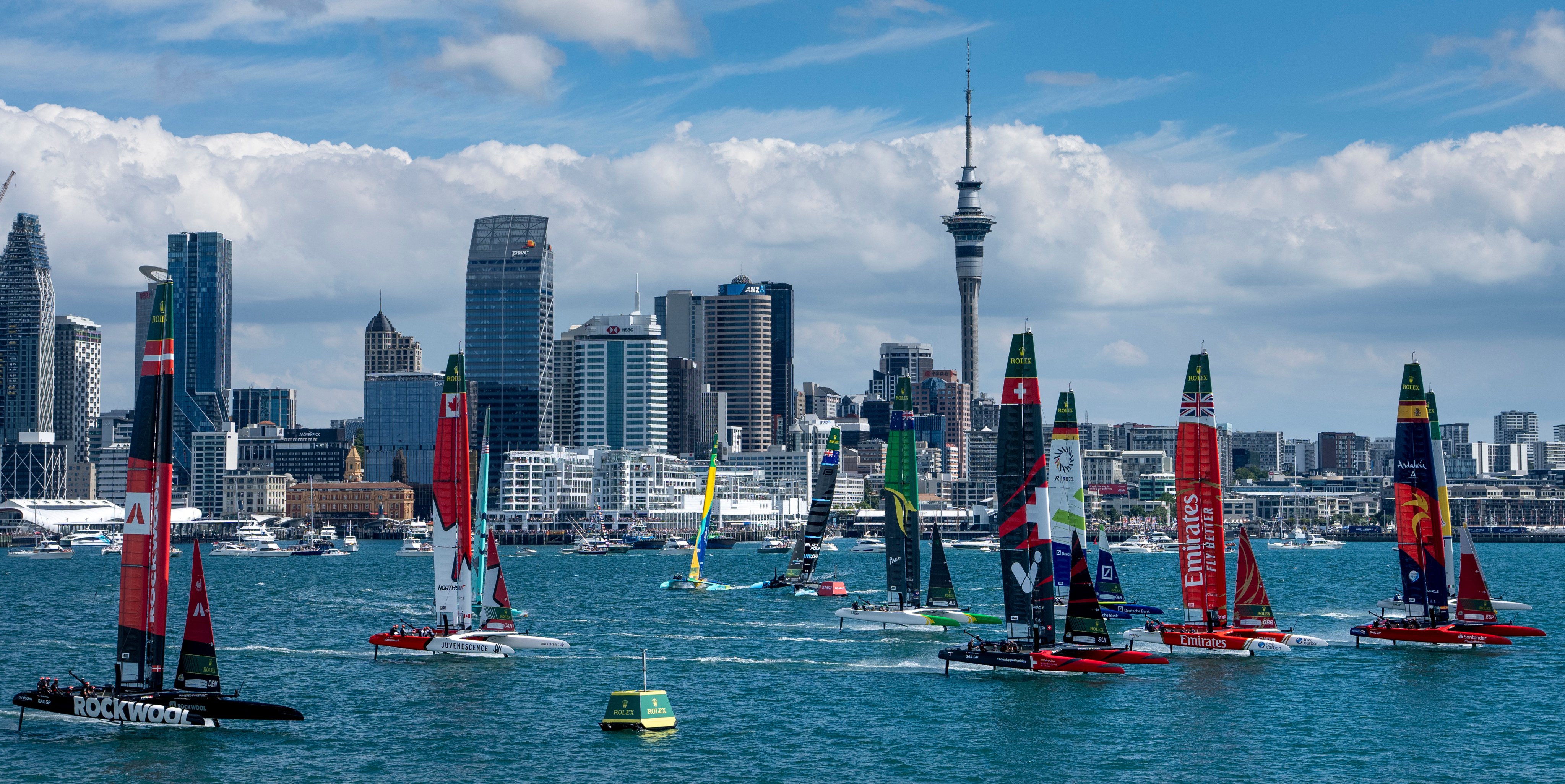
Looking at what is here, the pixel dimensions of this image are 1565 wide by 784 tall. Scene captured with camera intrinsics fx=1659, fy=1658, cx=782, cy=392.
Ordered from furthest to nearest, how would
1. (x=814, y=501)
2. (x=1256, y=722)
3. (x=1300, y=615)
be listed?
(x=814, y=501), (x=1300, y=615), (x=1256, y=722)

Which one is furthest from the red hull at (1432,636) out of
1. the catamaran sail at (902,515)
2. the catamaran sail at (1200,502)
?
the catamaran sail at (902,515)

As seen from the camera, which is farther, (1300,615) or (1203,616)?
(1300,615)

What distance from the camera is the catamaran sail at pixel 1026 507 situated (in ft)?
209

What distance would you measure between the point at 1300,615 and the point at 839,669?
42.5 metres

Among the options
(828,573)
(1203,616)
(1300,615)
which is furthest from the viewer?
(828,573)

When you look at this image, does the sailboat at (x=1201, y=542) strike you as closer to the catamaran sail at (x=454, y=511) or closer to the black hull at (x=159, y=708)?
the catamaran sail at (x=454, y=511)

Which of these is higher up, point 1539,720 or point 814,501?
point 814,501

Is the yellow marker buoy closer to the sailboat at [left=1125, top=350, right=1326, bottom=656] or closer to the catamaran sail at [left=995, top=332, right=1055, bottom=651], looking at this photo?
the catamaran sail at [left=995, top=332, right=1055, bottom=651]

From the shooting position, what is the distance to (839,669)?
69.5 m

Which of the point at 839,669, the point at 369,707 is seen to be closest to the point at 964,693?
the point at 839,669

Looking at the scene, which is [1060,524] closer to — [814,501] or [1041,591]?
[1041,591]

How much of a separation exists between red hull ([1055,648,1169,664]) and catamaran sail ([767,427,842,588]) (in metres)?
46.4

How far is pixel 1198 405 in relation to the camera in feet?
238

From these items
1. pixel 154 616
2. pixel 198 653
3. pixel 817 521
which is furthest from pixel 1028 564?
pixel 817 521
